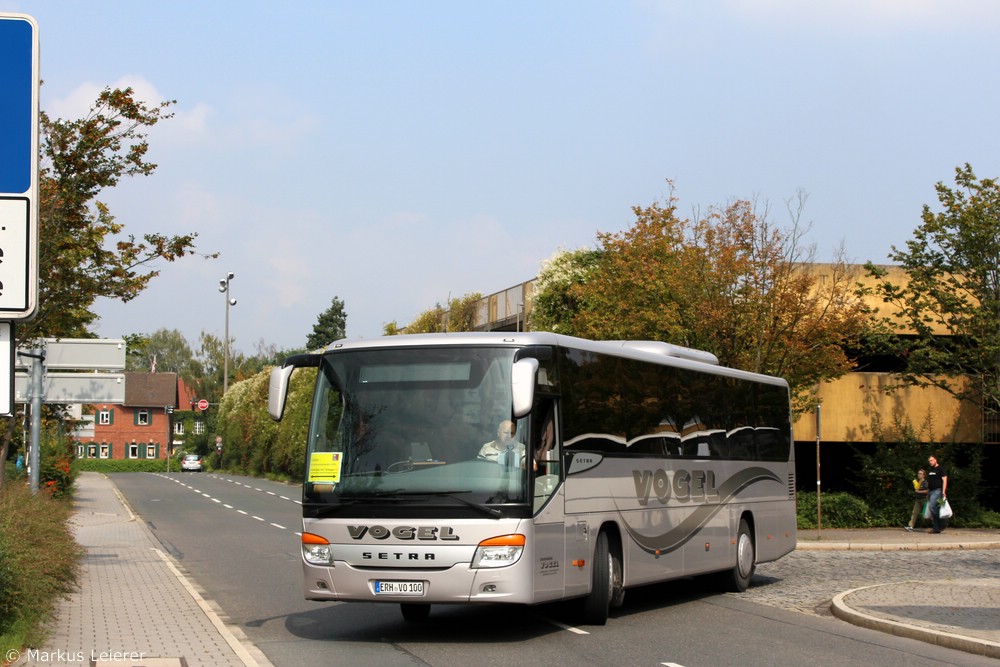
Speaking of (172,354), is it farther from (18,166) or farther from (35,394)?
(18,166)

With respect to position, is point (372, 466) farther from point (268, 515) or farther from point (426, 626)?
point (268, 515)

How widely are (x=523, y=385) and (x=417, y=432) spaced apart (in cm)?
148

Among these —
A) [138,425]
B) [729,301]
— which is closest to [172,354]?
[138,425]

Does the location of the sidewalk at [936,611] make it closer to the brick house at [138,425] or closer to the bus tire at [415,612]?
the bus tire at [415,612]

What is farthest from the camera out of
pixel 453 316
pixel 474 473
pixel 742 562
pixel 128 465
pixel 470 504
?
pixel 128 465

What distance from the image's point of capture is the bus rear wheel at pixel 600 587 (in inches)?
517

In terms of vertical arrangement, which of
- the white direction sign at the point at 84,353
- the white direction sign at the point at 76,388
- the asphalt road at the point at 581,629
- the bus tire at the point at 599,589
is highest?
the white direction sign at the point at 84,353

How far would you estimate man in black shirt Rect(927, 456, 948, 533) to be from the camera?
28828 mm

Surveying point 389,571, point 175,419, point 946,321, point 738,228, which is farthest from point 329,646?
point 175,419

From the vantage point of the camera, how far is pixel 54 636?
453 inches

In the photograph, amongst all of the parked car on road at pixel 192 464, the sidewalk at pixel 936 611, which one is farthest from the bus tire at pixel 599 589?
the parked car on road at pixel 192 464

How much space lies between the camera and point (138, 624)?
41.8ft

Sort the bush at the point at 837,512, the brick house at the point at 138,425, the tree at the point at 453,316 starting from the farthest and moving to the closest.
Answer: the brick house at the point at 138,425 → the tree at the point at 453,316 → the bush at the point at 837,512

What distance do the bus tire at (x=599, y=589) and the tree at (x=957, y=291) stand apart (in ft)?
65.0
